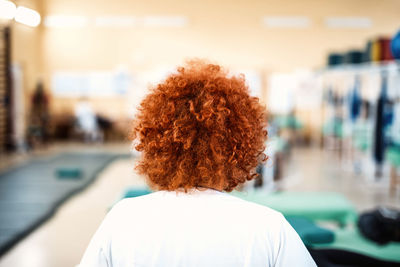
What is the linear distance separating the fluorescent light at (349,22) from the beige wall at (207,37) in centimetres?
11

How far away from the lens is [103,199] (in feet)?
14.4

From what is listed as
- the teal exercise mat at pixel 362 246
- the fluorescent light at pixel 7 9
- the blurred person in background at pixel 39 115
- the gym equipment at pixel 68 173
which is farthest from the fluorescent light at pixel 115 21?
the teal exercise mat at pixel 362 246

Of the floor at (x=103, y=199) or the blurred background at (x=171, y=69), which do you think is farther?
the blurred background at (x=171, y=69)

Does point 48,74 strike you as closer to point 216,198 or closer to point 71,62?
point 71,62

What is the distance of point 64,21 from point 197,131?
386 inches

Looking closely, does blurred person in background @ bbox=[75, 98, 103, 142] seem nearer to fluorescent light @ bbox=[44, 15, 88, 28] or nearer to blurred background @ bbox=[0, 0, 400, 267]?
blurred background @ bbox=[0, 0, 400, 267]

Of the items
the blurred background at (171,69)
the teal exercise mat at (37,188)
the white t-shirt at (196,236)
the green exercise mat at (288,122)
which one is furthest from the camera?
the green exercise mat at (288,122)

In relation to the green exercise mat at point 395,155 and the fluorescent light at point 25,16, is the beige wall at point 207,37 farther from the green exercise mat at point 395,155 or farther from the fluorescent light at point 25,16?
the green exercise mat at point 395,155

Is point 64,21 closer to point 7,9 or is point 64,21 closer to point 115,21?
point 115,21

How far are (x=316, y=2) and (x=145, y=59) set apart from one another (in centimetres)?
476

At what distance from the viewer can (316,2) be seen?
953 cm

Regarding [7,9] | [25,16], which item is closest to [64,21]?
[25,16]

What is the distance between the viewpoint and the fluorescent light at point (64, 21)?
953cm

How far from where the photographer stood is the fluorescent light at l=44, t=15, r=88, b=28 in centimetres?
953
